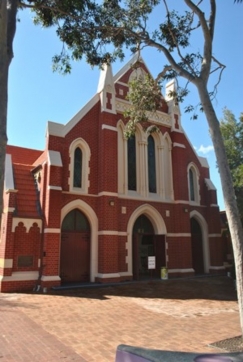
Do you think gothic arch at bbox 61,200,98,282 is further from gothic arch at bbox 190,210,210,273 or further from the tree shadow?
gothic arch at bbox 190,210,210,273

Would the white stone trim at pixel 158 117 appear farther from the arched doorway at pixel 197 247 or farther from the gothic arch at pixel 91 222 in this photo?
the arched doorway at pixel 197 247

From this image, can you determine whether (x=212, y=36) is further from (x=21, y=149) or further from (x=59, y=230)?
(x=21, y=149)

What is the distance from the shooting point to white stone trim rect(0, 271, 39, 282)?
1319 cm

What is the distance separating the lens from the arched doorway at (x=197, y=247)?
20094mm

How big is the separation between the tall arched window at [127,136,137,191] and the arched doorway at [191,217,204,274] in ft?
17.4

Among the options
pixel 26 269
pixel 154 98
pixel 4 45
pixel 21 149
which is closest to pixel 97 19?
pixel 154 98

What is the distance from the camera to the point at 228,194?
6.77m

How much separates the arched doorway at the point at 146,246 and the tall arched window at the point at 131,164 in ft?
6.46

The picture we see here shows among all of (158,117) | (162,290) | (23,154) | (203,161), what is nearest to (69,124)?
(158,117)

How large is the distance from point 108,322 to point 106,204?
26.0 ft

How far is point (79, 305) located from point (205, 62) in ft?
27.6

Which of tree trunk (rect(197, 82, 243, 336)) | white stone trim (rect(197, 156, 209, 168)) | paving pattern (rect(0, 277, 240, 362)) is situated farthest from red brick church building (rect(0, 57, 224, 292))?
tree trunk (rect(197, 82, 243, 336))

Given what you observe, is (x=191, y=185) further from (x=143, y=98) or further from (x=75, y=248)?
(x=143, y=98)

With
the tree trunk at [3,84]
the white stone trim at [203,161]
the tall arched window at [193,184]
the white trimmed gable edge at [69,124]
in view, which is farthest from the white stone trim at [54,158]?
the white stone trim at [203,161]
